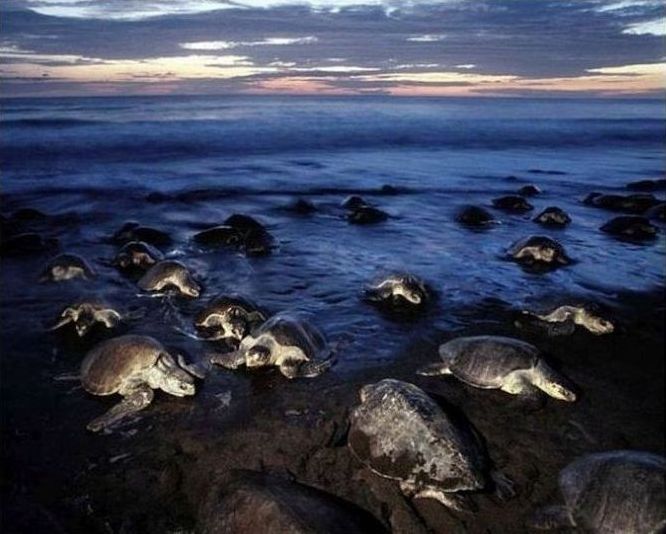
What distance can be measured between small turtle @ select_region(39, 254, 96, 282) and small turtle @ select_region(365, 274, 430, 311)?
503 cm

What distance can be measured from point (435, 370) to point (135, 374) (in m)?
3.46

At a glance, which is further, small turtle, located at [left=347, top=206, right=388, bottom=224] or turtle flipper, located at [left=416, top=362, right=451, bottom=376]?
small turtle, located at [left=347, top=206, right=388, bottom=224]

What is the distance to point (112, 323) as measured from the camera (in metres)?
7.54

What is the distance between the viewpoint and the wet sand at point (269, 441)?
4.32 metres

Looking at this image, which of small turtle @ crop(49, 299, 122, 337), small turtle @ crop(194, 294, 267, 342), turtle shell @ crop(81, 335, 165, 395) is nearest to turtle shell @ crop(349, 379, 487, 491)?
turtle shell @ crop(81, 335, 165, 395)

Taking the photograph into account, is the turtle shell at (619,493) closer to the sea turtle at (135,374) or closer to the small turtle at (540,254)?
the sea turtle at (135,374)

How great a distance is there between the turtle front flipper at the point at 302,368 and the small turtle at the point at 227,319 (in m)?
1.09

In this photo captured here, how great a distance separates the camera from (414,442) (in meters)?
4.55

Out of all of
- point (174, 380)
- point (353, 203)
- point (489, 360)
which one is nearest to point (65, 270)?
point (174, 380)

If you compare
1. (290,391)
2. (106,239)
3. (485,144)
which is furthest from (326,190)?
(485,144)

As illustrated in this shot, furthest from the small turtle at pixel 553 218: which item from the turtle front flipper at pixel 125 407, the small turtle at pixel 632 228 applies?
the turtle front flipper at pixel 125 407

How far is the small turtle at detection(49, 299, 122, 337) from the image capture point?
7477mm

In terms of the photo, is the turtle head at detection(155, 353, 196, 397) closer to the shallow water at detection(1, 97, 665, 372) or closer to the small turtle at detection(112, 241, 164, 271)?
the shallow water at detection(1, 97, 665, 372)

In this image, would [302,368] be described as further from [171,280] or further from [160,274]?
[160,274]
